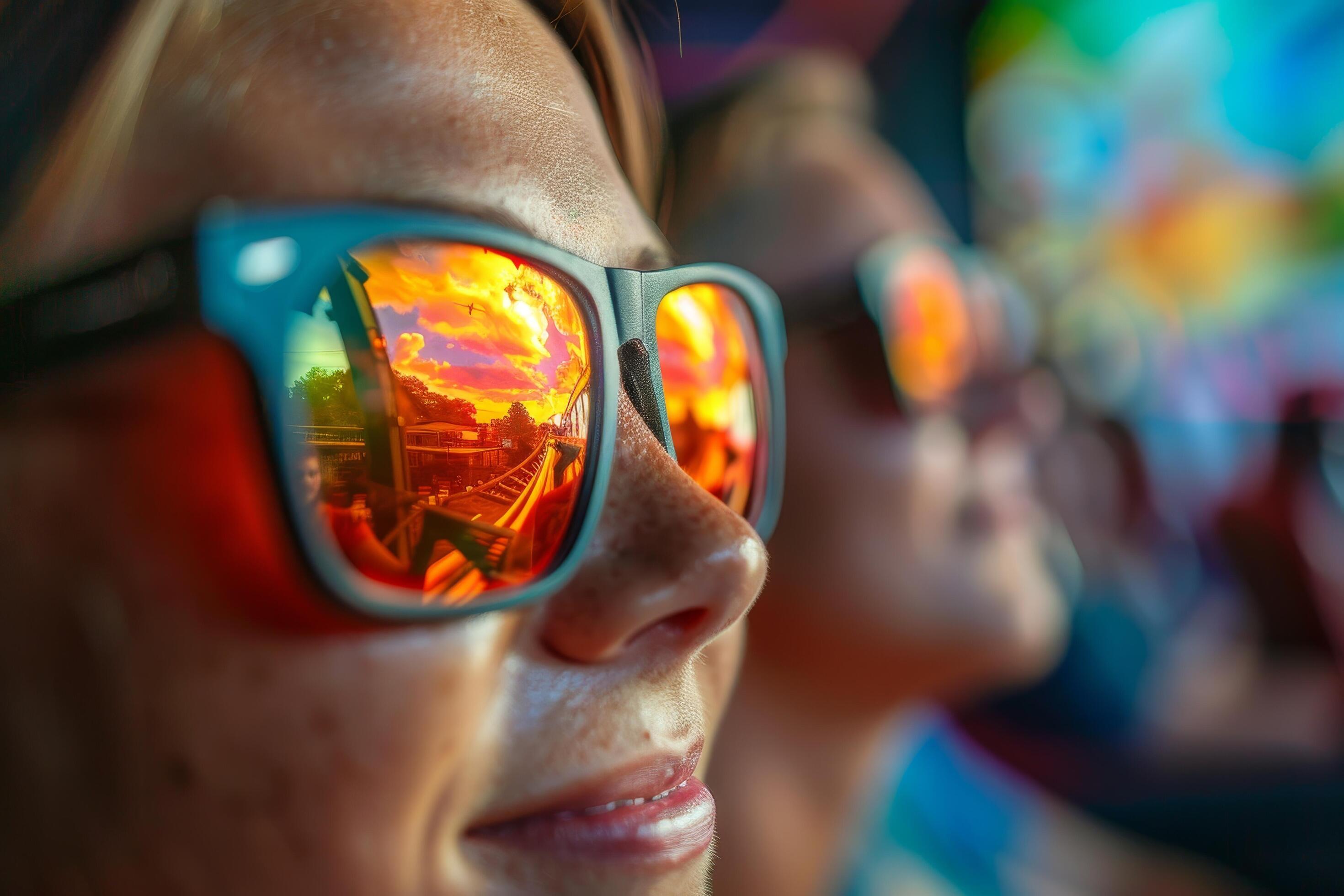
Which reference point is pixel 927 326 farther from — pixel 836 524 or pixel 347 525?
pixel 347 525

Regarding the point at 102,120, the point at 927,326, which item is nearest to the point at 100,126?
the point at 102,120

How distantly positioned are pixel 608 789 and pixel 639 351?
0.27 m

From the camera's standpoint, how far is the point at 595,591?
1.59 ft

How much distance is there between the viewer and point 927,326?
1101 millimetres

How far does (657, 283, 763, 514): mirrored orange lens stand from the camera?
2.12ft

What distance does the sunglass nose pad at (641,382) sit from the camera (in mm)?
542

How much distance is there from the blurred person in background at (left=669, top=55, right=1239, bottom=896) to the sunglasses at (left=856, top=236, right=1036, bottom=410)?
2 centimetres

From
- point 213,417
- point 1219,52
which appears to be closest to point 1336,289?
point 1219,52

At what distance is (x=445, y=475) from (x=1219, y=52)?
110 inches

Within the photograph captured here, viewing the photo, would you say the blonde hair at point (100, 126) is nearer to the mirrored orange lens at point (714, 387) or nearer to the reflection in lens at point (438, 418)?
the reflection in lens at point (438, 418)

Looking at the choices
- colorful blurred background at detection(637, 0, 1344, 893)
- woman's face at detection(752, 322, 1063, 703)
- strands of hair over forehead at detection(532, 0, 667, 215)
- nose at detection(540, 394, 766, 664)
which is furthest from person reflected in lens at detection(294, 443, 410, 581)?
colorful blurred background at detection(637, 0, 1344, 893)

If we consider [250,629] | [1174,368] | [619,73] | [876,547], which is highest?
[619,73]

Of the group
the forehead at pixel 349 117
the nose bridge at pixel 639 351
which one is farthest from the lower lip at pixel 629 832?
the forehead at pixel 349 117

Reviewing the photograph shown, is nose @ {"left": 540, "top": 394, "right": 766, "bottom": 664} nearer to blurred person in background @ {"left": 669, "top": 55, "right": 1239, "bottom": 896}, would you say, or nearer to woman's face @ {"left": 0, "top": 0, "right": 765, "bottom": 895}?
woman's face @ {"left": 0, "top": 0, "right": 765, "bottom": 895}
